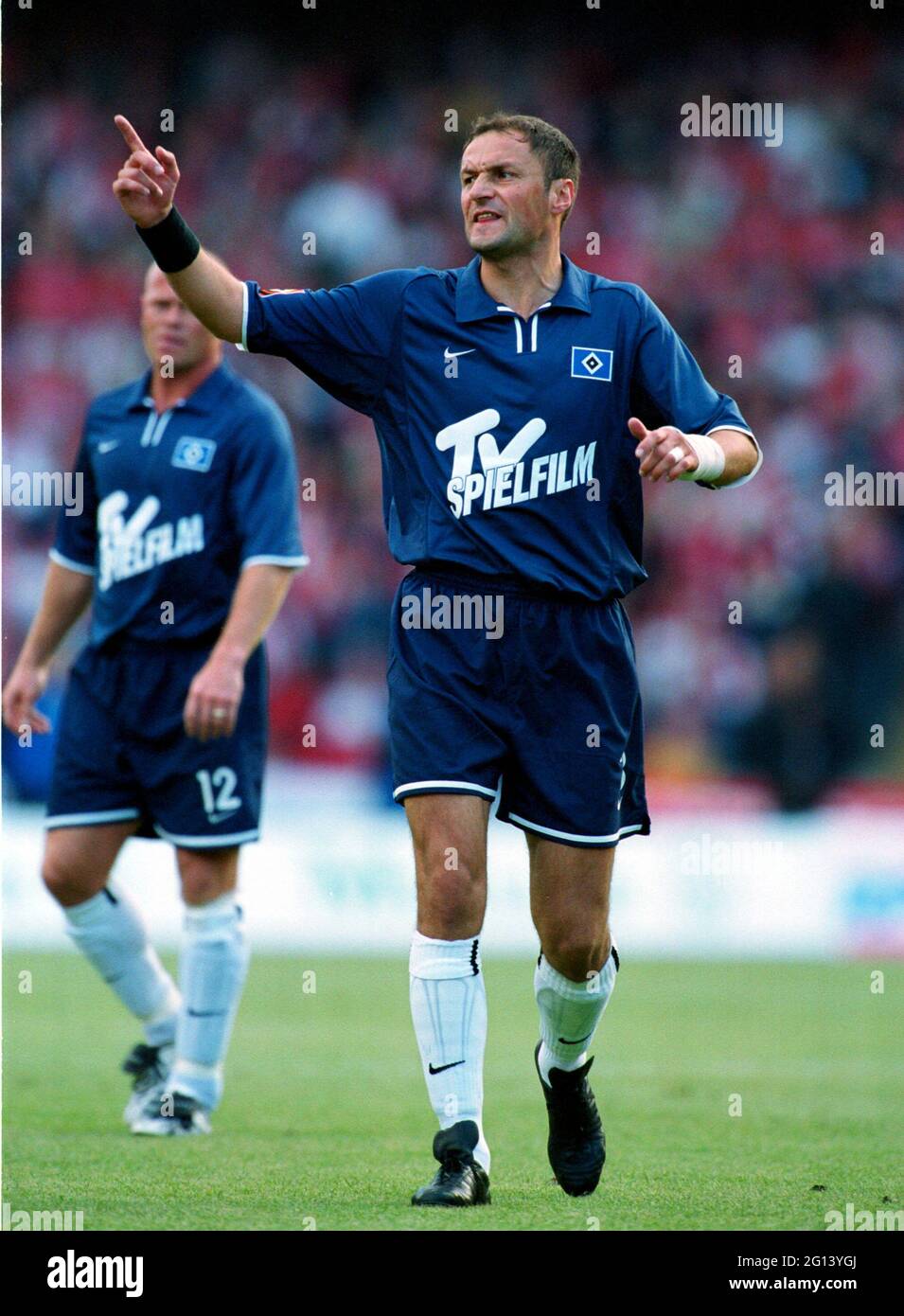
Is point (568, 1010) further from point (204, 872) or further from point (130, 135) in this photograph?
point (130, 135)

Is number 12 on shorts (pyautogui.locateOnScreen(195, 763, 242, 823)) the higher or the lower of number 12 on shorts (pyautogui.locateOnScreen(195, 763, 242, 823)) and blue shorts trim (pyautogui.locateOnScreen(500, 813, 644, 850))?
the higher

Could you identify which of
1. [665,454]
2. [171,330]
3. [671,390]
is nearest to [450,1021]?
[665,454]

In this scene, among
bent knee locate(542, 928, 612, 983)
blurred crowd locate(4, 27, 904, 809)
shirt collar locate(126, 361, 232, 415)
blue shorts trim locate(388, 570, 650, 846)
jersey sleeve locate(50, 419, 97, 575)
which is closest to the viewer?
blue shorts trim locate(388, 570, 650, 846)

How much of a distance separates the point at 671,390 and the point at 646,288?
11909mm

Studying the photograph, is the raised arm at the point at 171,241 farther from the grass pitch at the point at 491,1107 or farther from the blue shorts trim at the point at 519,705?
the grass pitch at the point at 491,1107

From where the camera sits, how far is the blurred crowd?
14.3m

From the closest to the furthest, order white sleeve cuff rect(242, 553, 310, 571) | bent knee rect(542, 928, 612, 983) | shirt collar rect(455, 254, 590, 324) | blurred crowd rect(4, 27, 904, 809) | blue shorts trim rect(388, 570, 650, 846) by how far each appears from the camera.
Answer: blue shorts trim rect(388, 570, 650, 846) < bent knee rect(542, 928, 612, 983) < shirt collar rect(455, 254, 590, 324) < white sleeve cuff rect(242, 553, 310, 571) < blurred crowd rect(4, 27, 904, 809)

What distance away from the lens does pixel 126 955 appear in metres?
6.62

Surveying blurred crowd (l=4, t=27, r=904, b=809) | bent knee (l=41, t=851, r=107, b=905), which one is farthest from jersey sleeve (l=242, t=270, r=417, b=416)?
blurred crowd (l=4, t=27, r=904, b=809)

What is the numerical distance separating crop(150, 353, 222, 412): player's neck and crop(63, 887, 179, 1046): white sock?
1.70m

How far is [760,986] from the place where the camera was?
1075 centimetres

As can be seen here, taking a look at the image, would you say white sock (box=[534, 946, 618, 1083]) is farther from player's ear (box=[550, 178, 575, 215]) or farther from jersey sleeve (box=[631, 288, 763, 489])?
player's ear (box=[550, 178, 575, 215])

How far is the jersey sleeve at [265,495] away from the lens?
252 inches
